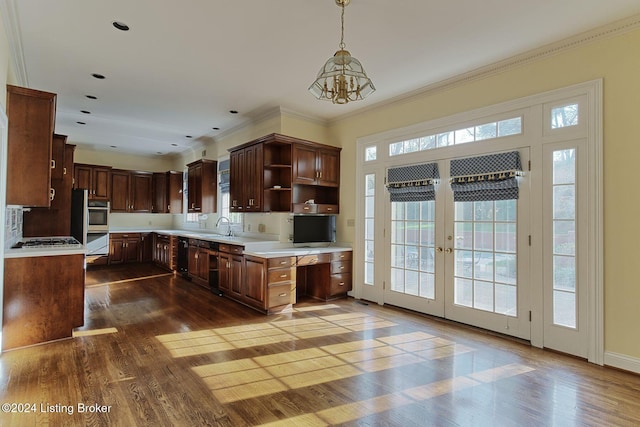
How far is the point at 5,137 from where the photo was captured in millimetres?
2984

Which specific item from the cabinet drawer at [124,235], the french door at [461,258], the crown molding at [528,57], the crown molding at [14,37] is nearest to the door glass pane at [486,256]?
the french door at [461,258]

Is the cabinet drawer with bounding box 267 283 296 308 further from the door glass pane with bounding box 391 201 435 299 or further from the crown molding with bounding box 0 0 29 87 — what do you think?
the crown molding with bounding box 0 0 29 87

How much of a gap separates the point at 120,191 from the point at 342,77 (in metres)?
8.34

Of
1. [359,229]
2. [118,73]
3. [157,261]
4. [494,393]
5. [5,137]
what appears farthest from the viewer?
[157,261]

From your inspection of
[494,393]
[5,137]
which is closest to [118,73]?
[5,137]

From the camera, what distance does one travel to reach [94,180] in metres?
8.30

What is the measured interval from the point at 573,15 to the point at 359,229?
135 inches

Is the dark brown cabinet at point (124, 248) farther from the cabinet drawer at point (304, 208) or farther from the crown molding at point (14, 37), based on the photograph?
the cabinet drawer at point (304, 208)

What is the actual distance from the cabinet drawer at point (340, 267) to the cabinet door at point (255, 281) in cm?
119

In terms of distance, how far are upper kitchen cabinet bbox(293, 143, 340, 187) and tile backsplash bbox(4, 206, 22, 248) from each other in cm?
328

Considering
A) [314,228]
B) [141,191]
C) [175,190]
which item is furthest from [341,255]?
[141,191]

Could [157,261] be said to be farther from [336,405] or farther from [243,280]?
[336,405]

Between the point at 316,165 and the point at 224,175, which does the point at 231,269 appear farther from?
the point at 224,175

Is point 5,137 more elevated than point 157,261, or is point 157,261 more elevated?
point 5,137
